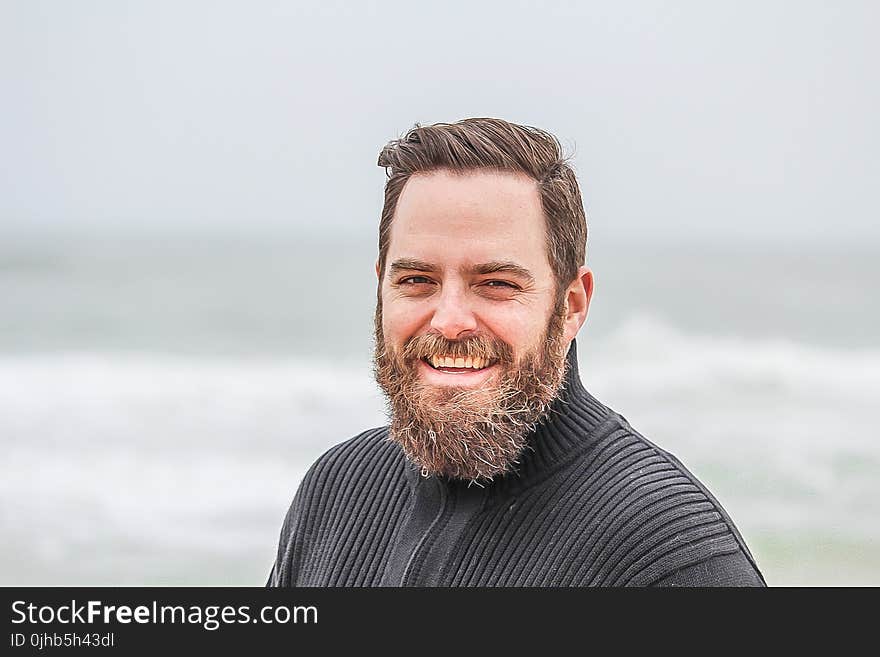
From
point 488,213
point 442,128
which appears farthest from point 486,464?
point 442,128

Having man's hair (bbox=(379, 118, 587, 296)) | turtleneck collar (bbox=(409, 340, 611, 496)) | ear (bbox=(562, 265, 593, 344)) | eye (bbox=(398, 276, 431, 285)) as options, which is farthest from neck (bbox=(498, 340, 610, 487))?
eye (bbox=(398, 276, 431, 285))

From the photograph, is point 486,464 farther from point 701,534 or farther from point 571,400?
point 701,534

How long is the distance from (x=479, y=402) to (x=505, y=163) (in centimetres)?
44

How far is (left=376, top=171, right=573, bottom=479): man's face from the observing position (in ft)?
6.84

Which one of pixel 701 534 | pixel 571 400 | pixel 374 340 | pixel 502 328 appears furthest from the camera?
pixel 374 340

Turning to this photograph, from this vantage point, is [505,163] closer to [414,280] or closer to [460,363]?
[414,280]

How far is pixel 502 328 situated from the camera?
6.94 feet

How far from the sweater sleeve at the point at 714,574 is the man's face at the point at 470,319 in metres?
0.38

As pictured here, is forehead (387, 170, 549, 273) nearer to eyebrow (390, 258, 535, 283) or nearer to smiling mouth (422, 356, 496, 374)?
eyebrow (390, 258, 535, 283)

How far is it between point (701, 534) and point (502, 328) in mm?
492

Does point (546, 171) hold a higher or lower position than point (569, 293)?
higher

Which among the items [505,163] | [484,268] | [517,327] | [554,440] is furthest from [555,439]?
[505,163]

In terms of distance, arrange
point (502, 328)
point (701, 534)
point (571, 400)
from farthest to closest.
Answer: point (571, 400) → point (502, 328) → point (701, 534)

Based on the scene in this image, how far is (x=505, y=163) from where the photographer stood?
2119mm
